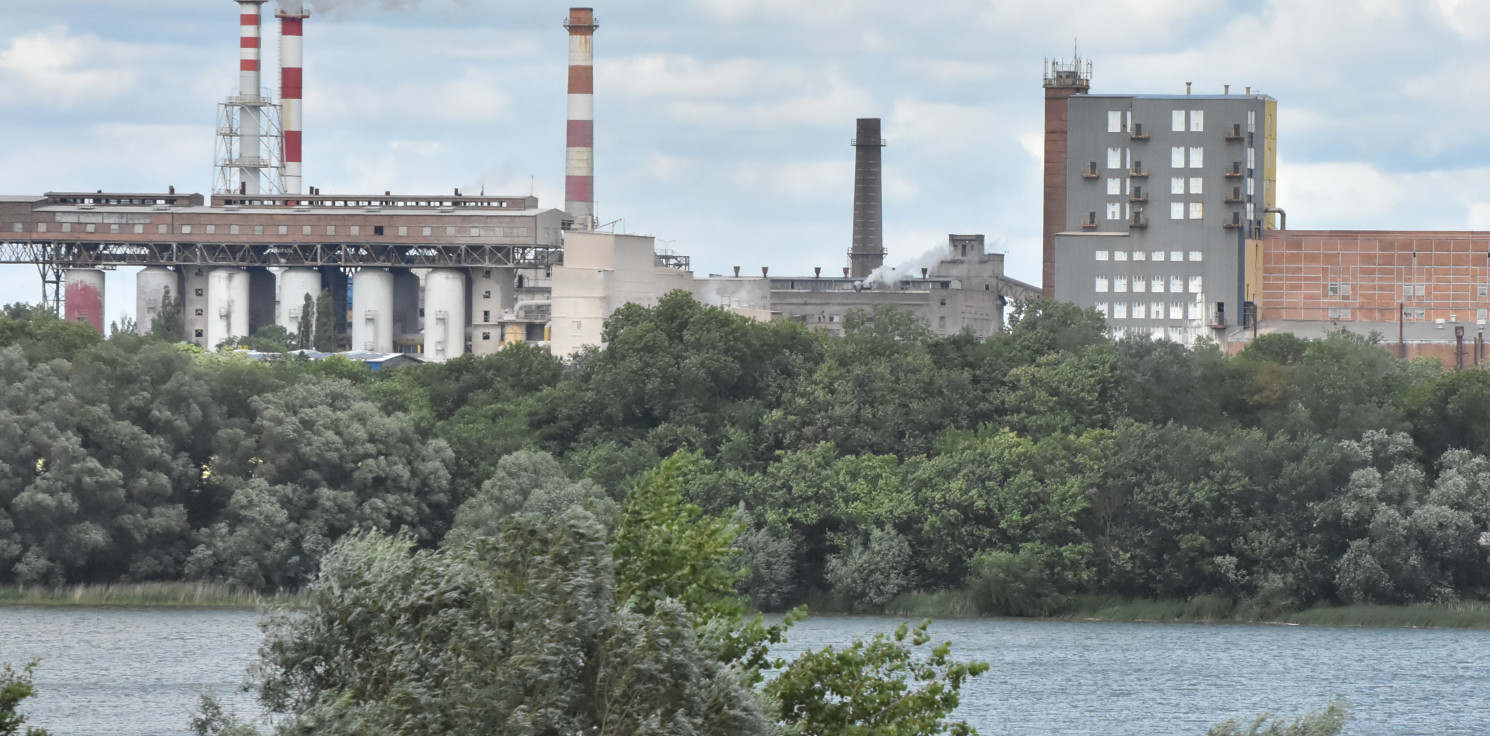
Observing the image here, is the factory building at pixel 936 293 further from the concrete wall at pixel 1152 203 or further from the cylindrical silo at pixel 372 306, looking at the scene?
the cylindrical silo at pixel 372 306

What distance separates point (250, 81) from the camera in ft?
468

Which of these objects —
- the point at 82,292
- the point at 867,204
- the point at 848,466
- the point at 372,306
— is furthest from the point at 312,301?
the point at 848,466

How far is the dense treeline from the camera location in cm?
5888

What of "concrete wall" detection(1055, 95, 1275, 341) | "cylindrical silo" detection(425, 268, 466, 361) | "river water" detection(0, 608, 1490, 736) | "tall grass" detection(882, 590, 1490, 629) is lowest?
"river water" detection(0, 608, 1490, 736)

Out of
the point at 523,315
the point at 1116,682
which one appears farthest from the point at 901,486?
the point at 523,315

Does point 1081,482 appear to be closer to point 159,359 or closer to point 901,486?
point 901,486

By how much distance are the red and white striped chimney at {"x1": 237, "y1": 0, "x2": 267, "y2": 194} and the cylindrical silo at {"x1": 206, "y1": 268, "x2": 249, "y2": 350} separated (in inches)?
312

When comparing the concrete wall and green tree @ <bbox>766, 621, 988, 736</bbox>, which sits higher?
the concrete wall

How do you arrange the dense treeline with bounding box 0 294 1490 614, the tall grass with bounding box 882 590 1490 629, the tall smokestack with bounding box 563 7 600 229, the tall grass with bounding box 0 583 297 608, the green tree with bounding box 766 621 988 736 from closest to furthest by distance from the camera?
the green tree with bounding box 766 621 988 736 < the tall grass with bounding box 882 590 1490 629 < the tall grass with bounding box 0 583 297 608 < the dense treeline with bounding box 0 294 1490 614 < the tall smokestack with bounding box 563 7 600 229

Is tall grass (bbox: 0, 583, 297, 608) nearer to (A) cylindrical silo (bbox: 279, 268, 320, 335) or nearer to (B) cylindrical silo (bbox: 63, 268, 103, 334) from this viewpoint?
(A) cylindrical silo (bbox: 279, 268, 320, 335)

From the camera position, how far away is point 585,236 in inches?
4437

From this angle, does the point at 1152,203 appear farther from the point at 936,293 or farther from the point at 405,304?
the point at 405,304

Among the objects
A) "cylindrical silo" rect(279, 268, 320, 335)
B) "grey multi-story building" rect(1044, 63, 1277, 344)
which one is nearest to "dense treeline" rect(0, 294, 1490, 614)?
"grey multi-story building" rect(1044, 63, 1277, 344)

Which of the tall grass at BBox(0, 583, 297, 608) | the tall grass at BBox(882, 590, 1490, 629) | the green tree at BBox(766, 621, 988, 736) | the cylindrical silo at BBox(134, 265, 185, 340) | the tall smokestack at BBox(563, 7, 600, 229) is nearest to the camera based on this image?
the green tree at BBox(766, 621, 988, 736)
